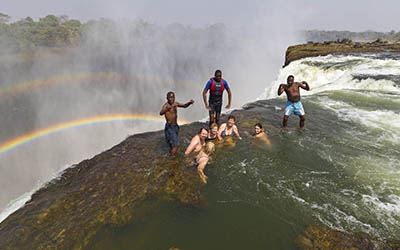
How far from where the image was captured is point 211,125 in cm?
782

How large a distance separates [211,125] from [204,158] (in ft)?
6.97

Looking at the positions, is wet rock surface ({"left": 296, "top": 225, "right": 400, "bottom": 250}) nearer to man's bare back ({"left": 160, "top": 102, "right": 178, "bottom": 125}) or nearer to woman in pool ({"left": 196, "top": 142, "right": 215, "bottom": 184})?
woman in pool ({"left": 196, "top": 142, "right": 215, "bottom": 184})

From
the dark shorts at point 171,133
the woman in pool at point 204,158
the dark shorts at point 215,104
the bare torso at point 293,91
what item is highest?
the bare torso at point 293,91

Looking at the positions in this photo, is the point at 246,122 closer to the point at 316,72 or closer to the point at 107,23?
the point at 316,72

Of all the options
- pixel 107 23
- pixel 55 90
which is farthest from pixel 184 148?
pixel 107 23

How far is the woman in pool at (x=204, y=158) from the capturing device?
5438 mm

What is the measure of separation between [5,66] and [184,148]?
52.1 meters

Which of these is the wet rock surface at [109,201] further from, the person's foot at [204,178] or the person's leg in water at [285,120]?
the person's leg in water at [285,120]

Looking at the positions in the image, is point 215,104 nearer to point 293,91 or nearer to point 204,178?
point 293,91

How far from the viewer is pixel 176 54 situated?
62.7 m

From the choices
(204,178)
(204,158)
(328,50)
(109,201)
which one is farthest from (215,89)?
(328,50)

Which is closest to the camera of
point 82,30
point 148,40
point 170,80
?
point 170,80

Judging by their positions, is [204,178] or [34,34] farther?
[34,34]

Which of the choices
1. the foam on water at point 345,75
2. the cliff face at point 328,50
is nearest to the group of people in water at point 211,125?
the foam on water at point 345,75
